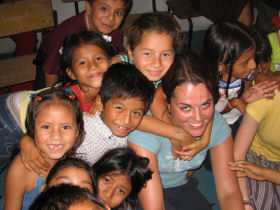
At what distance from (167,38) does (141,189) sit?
1.11 meters

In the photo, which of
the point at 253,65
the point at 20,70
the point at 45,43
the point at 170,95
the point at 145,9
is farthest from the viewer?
the point at 145,9

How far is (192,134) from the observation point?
1.78m

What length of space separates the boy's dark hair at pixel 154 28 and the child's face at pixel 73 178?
106cm

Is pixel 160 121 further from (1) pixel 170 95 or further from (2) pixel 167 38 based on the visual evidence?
(2) pixel 167 38

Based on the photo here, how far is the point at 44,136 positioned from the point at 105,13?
131 cm

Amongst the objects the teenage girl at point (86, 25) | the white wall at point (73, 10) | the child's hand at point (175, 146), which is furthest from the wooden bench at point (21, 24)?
the child's hand at point (175, 146)

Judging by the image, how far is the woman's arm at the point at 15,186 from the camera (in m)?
1.63

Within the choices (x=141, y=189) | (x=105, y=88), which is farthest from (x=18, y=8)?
(x=141, y=189)

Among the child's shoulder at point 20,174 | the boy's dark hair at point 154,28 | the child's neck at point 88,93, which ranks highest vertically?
the boy's dark hair at point 154,28

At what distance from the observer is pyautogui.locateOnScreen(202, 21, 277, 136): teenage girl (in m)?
1.96

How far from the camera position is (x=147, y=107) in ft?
6.22

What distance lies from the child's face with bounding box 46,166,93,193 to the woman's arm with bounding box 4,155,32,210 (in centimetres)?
30

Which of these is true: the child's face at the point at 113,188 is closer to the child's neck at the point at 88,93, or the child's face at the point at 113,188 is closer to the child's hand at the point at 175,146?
the child's hand at the point at 175,146

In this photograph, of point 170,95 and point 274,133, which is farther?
point 274,133
